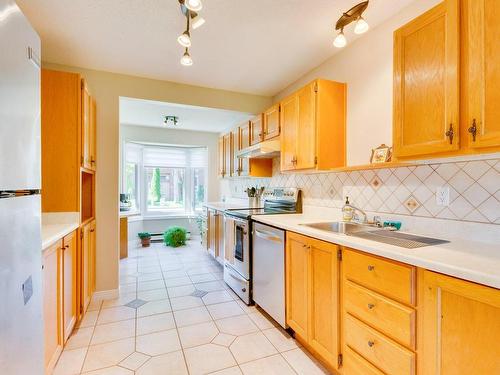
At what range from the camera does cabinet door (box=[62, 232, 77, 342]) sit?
1843mm

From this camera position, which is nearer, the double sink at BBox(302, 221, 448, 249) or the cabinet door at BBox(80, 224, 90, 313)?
the double sink at BBox(302, 221, 448, 249)

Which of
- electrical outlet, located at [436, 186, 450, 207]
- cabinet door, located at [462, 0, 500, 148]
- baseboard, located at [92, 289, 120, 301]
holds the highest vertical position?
cabinet door, located at [462, 0, 500, 148]

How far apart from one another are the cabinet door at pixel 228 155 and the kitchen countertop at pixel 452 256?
2975mm

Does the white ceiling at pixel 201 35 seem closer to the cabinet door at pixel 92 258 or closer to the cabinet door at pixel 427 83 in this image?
the cabinet door at pixel 427 83

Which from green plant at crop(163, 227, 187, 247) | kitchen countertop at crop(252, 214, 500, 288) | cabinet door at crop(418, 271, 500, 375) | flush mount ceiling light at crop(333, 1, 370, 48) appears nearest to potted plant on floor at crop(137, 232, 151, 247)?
green plant at crop(163, 227, 187, 247)

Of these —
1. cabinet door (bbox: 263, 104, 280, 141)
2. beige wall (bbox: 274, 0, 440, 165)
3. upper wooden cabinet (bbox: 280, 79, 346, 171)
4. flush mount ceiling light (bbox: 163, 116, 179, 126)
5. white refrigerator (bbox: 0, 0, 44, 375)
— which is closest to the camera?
white refrigerator (bbox: 0, 0, 44, 375)

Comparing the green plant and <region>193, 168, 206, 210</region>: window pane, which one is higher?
<region>193, 168, 206, 210</region>: window pane

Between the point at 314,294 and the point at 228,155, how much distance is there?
124 inches

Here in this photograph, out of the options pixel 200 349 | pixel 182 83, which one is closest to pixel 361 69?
pixel 182 83

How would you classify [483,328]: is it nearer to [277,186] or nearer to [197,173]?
[277,186]

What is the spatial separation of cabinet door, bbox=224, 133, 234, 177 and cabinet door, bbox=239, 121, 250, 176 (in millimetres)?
432

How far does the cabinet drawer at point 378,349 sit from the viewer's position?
1.18 metres

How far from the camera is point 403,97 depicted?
58.6 inches

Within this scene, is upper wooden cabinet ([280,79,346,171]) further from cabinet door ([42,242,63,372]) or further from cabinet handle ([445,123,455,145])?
cabinet door ([42,242,63,372])
